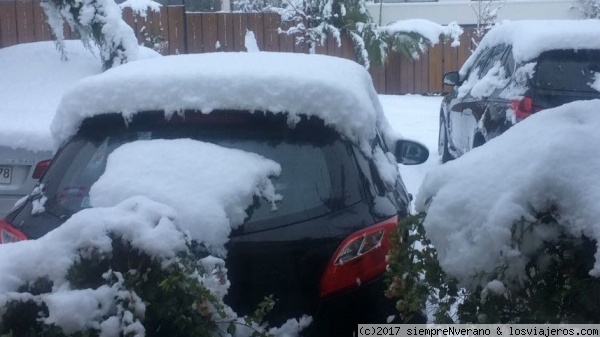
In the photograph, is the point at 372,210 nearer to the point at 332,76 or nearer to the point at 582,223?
the point at 332,76

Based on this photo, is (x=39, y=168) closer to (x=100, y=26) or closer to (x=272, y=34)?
(x=100, y=26)

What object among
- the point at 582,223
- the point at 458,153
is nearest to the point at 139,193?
the point at 582,223

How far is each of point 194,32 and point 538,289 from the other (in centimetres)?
1643

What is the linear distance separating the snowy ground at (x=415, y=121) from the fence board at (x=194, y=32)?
4341 millimetres

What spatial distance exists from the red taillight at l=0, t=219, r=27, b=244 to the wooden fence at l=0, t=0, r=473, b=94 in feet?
41.6

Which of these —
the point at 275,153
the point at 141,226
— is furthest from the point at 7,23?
the point at 141,226

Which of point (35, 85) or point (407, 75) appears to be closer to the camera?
point (35, 85)

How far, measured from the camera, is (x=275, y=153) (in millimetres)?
3207

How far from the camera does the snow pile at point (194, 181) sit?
2877 mm

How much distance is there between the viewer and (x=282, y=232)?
3.01m

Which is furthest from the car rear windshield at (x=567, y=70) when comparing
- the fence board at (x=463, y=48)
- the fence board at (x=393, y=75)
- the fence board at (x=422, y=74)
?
the fence board at (x=463, y=48)

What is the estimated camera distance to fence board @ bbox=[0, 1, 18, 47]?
1575cm

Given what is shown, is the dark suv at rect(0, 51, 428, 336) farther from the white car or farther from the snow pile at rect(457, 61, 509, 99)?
the snow pile at rect(457, 61, 509, 99)

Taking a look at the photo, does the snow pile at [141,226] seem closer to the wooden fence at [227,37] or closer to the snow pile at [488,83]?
the snow pile at [488,83]
